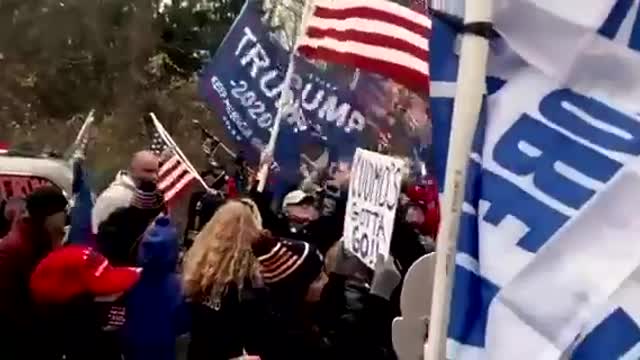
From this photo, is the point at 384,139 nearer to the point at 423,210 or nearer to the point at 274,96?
the point at 274,96

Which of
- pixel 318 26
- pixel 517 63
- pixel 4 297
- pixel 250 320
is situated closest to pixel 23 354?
pixel 4 297

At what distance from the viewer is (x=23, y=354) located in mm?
6910

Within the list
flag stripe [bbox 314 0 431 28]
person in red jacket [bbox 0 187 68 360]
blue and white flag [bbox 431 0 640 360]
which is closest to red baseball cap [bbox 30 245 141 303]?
person in red jacket [bbox 0 187 68 360]

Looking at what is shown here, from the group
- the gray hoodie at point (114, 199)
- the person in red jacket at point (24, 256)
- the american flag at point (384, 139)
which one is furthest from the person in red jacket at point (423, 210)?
the person in red jacket at point (24, 256)

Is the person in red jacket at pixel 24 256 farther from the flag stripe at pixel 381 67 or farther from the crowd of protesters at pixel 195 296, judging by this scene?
the flag stripe at pixel 381 67

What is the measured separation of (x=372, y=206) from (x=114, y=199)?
3.25 meters

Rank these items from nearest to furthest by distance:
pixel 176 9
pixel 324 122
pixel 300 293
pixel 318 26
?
1. pixel 300 293
2. pixel 318 26
3. pixel 324 122
4. pixel 176 9

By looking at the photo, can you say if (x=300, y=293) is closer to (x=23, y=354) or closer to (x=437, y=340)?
(x=23, y=354)

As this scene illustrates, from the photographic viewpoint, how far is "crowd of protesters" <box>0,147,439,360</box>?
22.3 ft

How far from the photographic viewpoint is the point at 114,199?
9680 millimetres

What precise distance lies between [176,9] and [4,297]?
100ft

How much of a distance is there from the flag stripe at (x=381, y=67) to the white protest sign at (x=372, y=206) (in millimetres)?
1081

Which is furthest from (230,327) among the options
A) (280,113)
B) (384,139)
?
(384,139)

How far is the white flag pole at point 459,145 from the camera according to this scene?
10.7 feet
